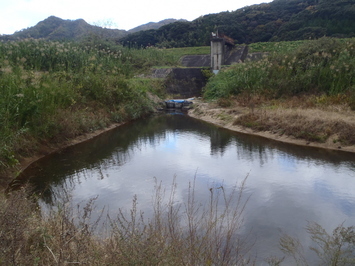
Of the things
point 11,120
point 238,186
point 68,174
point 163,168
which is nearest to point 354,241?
point 238,186

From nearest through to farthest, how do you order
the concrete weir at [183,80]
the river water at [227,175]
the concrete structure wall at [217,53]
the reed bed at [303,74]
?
the river water at [227,175], the reed bed at [303,74], the concrete weir at [183,80], the concrete structure wall at [217,53]

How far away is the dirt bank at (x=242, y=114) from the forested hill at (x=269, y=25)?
20495 mm

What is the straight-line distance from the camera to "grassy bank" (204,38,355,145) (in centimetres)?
1209

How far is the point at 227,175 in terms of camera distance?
8766 millimetres

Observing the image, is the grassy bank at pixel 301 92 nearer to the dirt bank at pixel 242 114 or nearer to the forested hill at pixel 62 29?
the dirt bank at pixel 242 114

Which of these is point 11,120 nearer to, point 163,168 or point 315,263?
point 163,168

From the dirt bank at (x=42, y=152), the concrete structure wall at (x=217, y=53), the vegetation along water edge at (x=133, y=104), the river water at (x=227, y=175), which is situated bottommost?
the river water at (x=227, y=175)

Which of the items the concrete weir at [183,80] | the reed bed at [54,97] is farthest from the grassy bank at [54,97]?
the concrete weir at [183,80]

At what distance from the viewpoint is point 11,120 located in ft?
30.6

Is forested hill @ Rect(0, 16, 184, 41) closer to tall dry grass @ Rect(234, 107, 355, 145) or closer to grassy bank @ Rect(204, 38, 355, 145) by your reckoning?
grassy bank @ Rect(204, 38, 355, 145)

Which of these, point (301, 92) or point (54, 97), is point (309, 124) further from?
point (54, 97)

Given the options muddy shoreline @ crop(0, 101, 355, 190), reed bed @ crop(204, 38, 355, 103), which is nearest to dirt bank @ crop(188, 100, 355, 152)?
muddy shoreline @ crop(0, 101, 355, 190)

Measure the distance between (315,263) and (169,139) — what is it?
935cm

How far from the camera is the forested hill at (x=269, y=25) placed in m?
36.4
